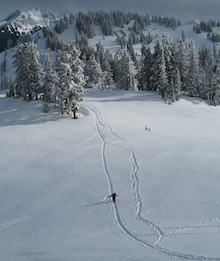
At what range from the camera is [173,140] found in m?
23.2

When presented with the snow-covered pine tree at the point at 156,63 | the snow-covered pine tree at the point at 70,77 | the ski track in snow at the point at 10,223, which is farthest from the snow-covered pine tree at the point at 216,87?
the ski track in snow at the point at 10,223

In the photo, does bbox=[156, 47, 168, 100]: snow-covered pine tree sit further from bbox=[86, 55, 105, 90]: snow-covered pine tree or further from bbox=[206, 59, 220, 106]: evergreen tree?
bbox=[86, 55, 105, 90]: snow-covered pine tree

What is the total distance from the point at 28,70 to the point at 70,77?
15149 millimetres

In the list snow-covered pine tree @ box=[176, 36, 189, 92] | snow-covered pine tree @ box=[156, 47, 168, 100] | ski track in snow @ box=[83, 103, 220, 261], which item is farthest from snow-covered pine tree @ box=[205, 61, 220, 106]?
ski track in snow @ box=[83, 103, 220, 261]

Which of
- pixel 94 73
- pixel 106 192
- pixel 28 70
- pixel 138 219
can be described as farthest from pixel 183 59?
pixel 138 219

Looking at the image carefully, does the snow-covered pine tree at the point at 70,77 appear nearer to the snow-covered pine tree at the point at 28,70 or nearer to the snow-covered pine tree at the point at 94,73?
the snow-covered pine tree at the point at 28,70

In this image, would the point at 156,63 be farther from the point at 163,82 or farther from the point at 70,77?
the point at 70,77

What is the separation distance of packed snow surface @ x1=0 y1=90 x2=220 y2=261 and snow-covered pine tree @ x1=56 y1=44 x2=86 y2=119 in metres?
3.59

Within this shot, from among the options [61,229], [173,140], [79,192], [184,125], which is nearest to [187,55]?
[184,125]

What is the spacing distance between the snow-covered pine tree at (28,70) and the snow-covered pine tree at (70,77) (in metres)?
11.7

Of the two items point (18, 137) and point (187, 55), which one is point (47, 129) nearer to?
point (18, 137)

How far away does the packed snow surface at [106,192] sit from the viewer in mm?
9531

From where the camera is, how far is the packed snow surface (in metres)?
9.53

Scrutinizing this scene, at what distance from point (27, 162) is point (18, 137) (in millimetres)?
7048
